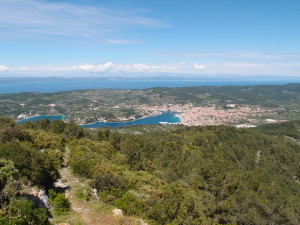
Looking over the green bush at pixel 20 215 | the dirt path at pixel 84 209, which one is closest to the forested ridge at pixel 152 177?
the green bush at pixel 20 215

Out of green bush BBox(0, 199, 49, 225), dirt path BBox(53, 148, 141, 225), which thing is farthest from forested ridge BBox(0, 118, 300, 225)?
dirt path BBox(53, 148, 141, 225)

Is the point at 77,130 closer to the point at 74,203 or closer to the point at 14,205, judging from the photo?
the point at 74,203

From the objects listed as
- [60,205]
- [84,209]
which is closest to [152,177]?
[84,209]

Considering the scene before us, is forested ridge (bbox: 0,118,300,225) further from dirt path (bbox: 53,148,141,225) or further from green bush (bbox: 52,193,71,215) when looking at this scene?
dirt path (bbox: 53,148,141,225)

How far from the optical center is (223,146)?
61.5 meters

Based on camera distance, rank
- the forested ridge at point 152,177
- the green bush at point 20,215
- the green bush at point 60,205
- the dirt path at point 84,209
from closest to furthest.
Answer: the green bush at point 20,215, the dirt path at point 84,209, the green bush at point 60,205, the forested ridge at point 152,177

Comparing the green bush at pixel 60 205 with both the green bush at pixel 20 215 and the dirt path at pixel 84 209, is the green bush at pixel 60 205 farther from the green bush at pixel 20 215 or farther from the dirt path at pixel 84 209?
the green bush at pixel 20 215

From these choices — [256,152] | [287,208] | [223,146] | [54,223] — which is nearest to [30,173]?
[54,223]

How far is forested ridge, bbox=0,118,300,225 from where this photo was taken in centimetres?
1473

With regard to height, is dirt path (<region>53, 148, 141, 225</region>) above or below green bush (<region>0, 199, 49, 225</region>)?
below

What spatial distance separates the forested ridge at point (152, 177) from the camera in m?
14.7

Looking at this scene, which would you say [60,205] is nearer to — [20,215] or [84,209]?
[84,209]

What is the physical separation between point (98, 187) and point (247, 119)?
197m

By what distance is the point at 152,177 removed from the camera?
25.5m
